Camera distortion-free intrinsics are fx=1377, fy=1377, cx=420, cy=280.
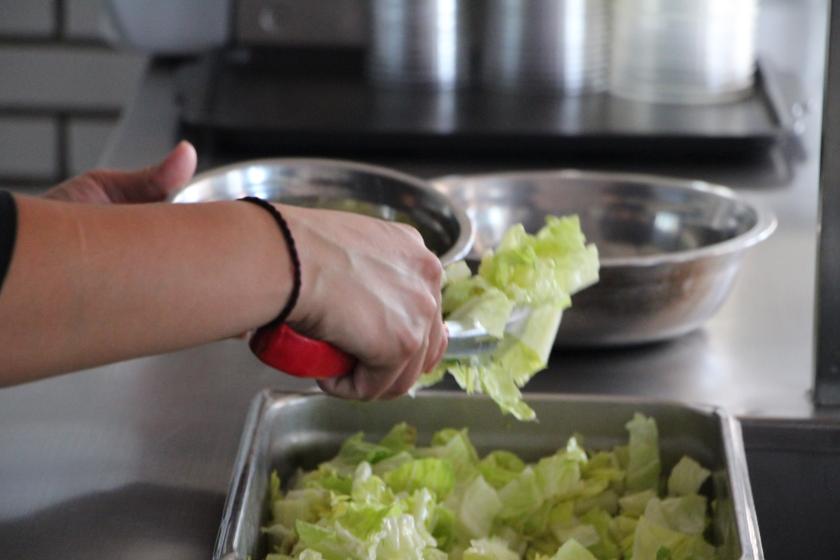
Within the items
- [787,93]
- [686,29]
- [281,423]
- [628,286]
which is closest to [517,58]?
[686,29]

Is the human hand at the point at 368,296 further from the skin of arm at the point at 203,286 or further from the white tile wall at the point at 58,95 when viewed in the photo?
the white tile wall at the point at 58,95

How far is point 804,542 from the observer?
132 centimetres

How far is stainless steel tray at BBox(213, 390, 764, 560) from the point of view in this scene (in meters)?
1.25

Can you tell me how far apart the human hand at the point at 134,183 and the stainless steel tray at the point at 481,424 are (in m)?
0.26

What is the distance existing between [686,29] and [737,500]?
141cm

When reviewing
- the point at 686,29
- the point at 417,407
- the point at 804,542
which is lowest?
the point at 804,542

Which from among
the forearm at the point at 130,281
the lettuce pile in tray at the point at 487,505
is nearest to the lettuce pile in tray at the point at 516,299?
the lettuce pile in tray at the point at 487,505

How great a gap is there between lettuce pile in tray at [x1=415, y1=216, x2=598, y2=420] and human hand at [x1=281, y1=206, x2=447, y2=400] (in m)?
0.15

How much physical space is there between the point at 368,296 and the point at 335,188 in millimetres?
563

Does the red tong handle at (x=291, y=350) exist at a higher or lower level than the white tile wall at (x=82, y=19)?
higher

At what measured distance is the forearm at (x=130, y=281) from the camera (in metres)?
0.83

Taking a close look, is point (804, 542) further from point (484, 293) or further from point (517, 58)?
point (517, 58)

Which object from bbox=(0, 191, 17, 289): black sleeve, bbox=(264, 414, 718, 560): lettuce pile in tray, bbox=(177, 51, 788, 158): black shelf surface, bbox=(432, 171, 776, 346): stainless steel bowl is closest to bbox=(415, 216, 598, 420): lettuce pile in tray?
bbox=(264, 414, 718, 560): lettuce pile in tray

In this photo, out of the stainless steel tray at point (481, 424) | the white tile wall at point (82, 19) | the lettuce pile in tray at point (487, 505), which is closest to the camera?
the lettuce pile in tray at point (487, 505)
